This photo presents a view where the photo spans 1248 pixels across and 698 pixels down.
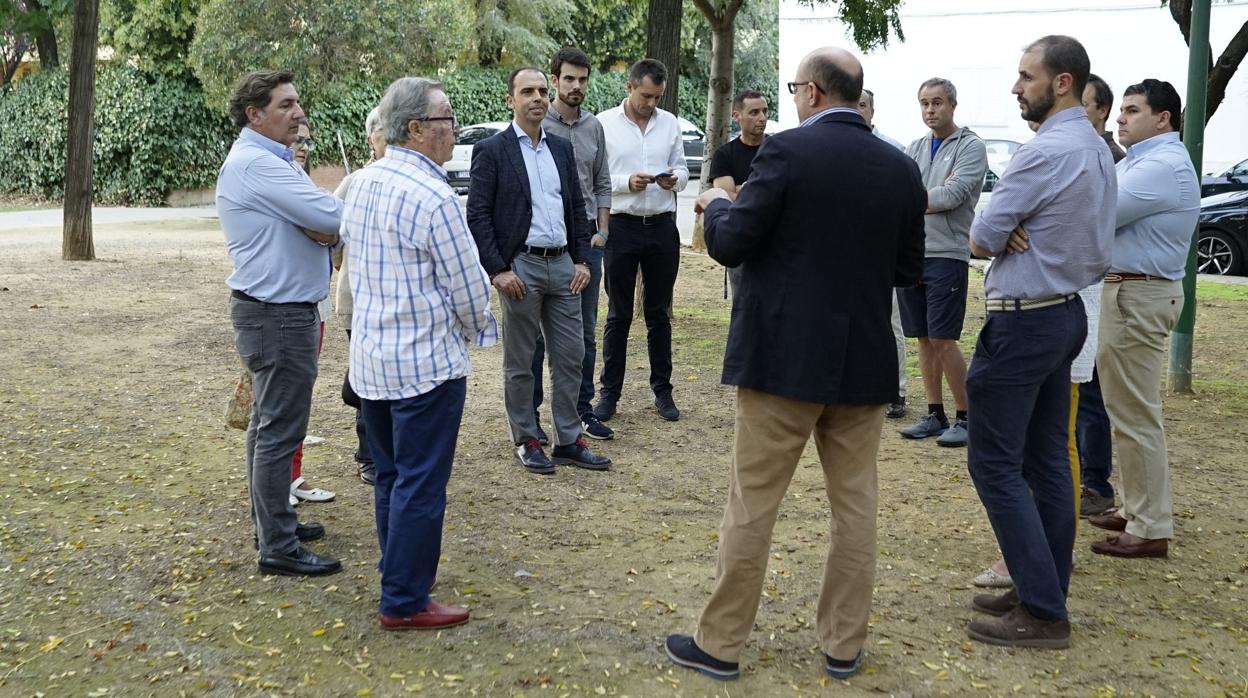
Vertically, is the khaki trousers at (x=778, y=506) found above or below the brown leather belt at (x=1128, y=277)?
below

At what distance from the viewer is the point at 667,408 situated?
7.75 m

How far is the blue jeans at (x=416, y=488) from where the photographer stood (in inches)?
167

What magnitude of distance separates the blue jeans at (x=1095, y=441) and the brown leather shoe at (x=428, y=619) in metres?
3.15

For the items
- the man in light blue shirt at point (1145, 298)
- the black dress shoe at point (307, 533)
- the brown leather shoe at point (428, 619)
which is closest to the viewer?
the brown leather shoe at point (428, 619)

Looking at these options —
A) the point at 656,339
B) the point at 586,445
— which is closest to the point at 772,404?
the point at 586,445

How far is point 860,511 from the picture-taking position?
3.96 metres

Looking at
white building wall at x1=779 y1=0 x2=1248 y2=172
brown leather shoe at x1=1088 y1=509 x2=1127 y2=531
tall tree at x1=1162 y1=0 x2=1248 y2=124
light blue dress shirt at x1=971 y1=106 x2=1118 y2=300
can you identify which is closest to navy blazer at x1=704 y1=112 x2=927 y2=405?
light blue dress shirt at x1=971 y1=106 x2=1118 y2=300

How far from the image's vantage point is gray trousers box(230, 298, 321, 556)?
15.6 feet

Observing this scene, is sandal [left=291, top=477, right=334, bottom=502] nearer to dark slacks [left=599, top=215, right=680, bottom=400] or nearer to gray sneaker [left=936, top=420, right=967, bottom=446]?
dark slacks [left=599, top=215, right=680, bottom=400]

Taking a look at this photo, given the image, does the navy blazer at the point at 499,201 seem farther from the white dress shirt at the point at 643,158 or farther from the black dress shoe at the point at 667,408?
the black dress shoe at the point at 667,408

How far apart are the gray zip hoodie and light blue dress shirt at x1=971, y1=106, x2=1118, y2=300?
2744 mm

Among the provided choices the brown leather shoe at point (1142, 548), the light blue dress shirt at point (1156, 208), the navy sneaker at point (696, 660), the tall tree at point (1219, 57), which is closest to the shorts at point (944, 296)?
the light blue dress shirt at point (1156, 208)

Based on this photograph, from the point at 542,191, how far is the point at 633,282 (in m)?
1.42

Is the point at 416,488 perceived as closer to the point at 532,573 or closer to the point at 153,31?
the point at 532,573
